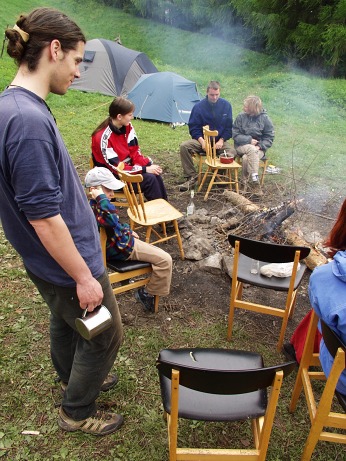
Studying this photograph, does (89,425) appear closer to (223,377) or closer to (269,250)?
(223,377)

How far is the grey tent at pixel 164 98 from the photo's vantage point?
9.20m

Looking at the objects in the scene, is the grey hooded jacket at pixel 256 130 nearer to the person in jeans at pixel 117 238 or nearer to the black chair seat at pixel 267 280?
the black chair seat at pixel 267 280

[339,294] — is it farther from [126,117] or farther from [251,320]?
[126,117]

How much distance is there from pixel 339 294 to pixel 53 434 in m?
1.72

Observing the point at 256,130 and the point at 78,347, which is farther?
the point at 256,130

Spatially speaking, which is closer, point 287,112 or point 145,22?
point 287,112

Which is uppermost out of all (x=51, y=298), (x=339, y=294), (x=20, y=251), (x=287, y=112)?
(x=20, y=251)

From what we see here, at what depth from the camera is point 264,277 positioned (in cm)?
289

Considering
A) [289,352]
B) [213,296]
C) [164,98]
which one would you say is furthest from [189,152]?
[164,98]

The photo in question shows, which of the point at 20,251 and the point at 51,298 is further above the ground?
the point at 20,251

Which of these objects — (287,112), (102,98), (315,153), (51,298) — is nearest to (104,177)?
(51,298)

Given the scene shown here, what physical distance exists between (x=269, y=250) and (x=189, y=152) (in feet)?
11.9

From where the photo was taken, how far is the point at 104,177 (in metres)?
2.80

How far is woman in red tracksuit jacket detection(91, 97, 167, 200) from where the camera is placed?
4121 mm
